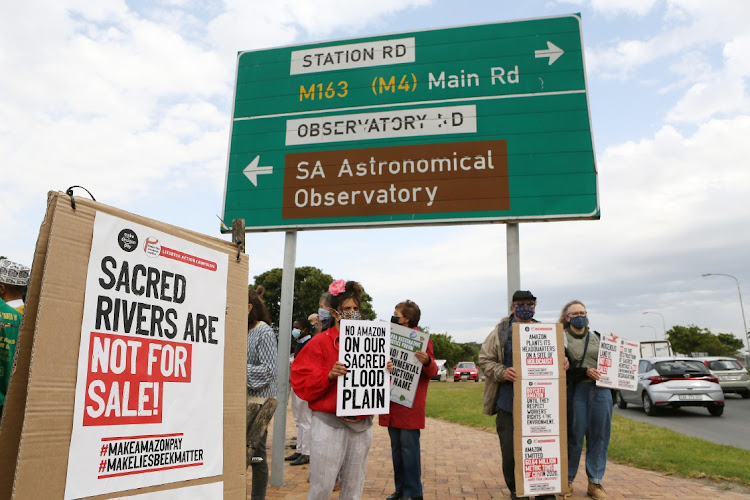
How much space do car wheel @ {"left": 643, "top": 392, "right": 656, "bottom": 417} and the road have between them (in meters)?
0.15

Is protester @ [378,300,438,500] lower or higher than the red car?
lower

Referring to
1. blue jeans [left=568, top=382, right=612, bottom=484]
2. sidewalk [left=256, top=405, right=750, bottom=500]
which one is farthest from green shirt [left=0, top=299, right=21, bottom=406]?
blue jeans [left=568, top=382, right=612, bottom=484]

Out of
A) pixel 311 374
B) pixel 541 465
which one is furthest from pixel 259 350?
pixel 541 465

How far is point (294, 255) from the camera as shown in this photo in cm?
627

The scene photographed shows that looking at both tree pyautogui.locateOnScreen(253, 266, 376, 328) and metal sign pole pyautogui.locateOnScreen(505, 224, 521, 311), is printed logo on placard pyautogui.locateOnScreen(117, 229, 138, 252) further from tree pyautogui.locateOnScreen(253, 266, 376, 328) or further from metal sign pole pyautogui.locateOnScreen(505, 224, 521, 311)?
tree pyautogui.locateOnScreen(253, 266, 376, 328)

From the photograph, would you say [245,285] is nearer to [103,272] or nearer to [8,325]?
[103,272]

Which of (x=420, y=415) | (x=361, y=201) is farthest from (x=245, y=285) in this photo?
(x=361, y=201)

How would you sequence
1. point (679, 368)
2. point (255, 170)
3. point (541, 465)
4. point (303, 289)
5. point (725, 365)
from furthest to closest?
point (303, 289)
point (725, 365)
point (679, 368)
point (255, 170)
point (541, 465)

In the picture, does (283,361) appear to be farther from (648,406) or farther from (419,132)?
(648,406)

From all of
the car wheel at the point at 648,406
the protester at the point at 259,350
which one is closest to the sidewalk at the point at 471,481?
the protester at the point at 259,350

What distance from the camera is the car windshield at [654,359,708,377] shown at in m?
13.7

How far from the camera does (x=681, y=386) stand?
13.6m

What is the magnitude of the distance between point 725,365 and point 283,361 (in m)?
19.3

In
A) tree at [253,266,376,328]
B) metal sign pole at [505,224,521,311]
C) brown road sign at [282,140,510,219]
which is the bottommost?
metal sign pole at [505,224,521,311]
